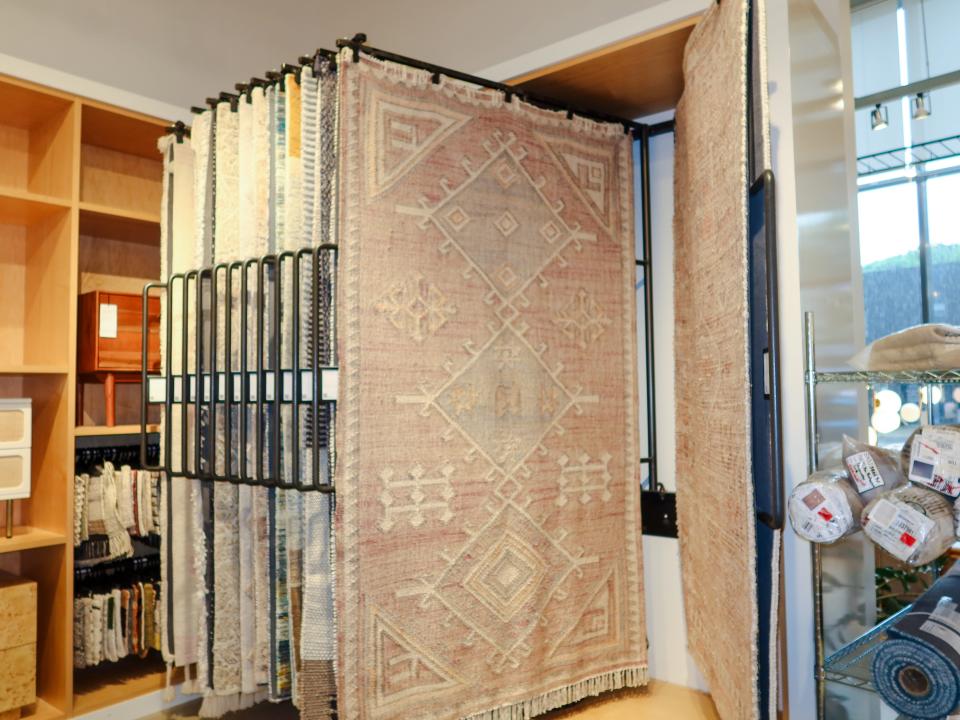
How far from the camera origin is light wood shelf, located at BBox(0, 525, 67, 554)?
1779 mm

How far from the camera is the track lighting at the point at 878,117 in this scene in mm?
2027

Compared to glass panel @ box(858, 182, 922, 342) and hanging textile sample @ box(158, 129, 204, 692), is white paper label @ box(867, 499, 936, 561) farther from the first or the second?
hanging textile sample @ box(158, 129, 204, 692)

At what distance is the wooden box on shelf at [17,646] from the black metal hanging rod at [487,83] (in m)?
1.59

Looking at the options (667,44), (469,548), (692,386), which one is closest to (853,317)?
(692,386)

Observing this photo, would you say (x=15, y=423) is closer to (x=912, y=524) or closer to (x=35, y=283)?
(x=35, y=283)

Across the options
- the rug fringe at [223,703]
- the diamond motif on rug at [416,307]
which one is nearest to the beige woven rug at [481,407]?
the diamond motif on rug at [416,307]

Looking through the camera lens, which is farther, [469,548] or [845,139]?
A: [845,139]

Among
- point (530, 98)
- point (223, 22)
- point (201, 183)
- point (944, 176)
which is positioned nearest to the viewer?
point (530, 98)

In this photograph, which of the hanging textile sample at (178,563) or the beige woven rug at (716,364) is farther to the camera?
the hanging textile sample at (178,563)

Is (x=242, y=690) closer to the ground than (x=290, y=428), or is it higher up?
closer to the ground

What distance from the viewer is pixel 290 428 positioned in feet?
5.03

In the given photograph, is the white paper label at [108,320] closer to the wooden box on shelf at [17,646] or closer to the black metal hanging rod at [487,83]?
the wooden box on shelf at [17,646]

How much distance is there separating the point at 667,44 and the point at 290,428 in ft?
3.80

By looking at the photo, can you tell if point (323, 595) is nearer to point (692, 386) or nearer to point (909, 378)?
point (692, 386)
